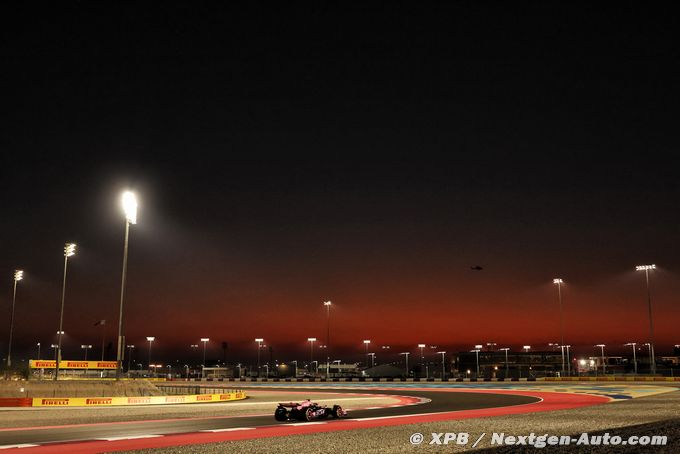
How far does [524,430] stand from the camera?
49.4 ft

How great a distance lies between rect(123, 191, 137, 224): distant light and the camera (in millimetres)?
33406

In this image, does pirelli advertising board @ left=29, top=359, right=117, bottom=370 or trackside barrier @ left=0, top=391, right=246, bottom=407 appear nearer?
trackside barrier @ left=0, top=391, right=246, bottom=407

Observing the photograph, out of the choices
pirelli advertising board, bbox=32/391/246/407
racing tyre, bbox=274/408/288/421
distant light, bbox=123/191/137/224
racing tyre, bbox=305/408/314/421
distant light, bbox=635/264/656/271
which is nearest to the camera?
racing tyre, bbox=305/408/314/421

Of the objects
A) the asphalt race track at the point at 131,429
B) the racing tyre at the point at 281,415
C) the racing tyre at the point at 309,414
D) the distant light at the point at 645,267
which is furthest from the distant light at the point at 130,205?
the distant light at the point at 645,267

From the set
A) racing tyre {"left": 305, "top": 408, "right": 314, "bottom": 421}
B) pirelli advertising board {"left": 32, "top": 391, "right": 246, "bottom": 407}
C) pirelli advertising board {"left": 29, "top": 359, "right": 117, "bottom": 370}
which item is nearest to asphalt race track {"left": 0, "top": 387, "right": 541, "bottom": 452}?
racing tyre {"left": 305, "top": 408, "right": 314, "bottom": 421}

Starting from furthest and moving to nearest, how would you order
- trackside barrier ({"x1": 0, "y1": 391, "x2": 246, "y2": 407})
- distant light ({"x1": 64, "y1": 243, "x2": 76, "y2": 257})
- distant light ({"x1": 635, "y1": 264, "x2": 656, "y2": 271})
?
distant light ({"x1": 635, "y1": 264, "x2": 656, "y2": 271})
distant light ({"x1": 64, "y1": 243, "x2": 76, "y2": 257})
trackside barrier ({"x1": 0, "y1": 391, "x2": 246, "y2": 407})

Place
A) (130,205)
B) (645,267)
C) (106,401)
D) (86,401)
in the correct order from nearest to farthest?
(86,401) → (106,401) → (130,205) → (645,267)

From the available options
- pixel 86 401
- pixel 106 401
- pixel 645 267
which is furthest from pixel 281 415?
pixel 645 267

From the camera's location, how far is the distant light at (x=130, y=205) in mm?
33406

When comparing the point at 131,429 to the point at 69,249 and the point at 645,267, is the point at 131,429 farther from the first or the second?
the point at 645,267

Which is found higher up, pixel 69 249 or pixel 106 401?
pixel 69 249

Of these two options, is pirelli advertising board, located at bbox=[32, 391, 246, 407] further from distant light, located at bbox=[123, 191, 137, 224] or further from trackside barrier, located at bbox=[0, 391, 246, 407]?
distant light, located at bbox=[123, 191, 137, 224]

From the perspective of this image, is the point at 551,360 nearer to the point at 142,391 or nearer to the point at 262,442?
the point at 142,391

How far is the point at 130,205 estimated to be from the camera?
3347 cm
